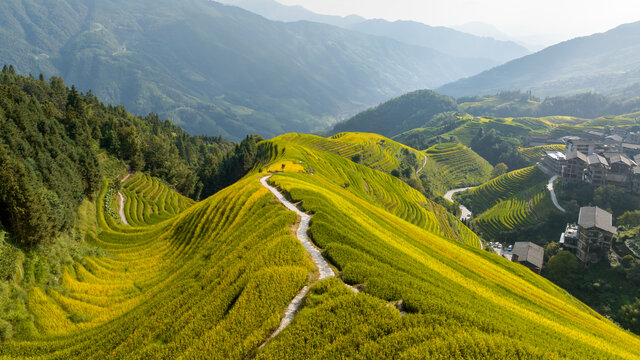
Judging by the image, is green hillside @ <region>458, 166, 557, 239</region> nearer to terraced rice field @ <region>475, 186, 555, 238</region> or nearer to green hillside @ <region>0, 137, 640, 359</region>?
terraced rice field @ <region>475, 186, 555, 238</region>

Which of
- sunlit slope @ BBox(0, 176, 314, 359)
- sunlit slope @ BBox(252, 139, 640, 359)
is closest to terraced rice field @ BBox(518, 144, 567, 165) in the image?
sunlit slope @ BBox(252, 139, 640, 359)

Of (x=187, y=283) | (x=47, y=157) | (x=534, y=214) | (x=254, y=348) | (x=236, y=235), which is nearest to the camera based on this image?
(x=254, y=348)

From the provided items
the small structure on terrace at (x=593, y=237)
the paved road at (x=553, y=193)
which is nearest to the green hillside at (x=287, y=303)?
the small structure on terrace at (x=593, y=237)

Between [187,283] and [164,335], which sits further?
[187,283]

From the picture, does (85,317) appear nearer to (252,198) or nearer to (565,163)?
(252,198)

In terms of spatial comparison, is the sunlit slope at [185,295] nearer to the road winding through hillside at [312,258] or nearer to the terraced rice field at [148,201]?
the road winding through hillside at [312,258]

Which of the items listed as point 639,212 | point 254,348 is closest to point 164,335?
point 254,348

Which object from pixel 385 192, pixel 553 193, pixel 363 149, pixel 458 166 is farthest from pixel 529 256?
pixel 458 166
